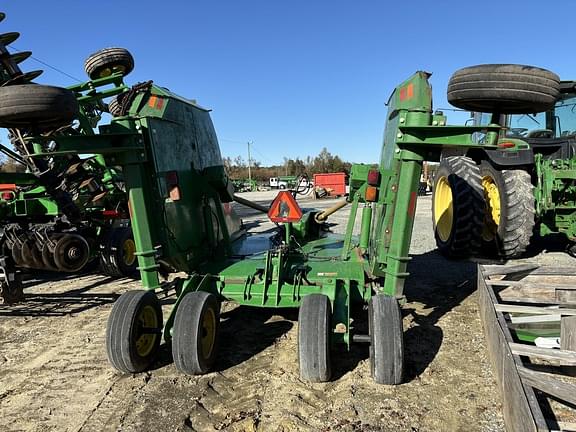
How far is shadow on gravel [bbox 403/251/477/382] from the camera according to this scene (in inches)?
148

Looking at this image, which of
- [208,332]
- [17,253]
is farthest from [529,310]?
[17,253]

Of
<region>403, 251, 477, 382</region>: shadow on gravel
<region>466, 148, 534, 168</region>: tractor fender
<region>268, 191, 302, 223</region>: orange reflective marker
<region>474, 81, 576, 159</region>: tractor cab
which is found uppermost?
<region>474, 81, 576, 159</region>: tractor cab

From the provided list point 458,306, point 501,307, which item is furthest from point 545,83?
point 458,306

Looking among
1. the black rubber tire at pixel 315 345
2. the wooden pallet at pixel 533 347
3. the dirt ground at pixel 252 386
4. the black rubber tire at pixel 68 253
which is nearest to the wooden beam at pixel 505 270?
the wooden pallet at pixel 533 347

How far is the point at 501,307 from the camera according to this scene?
11.3 ft

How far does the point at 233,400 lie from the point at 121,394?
83cm

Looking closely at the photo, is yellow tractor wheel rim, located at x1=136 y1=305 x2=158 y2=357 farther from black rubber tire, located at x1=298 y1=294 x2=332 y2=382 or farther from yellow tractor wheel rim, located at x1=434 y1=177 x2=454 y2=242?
yellow tractor wheel rim, located at x1=434 y1=177 x2=454 y2=242

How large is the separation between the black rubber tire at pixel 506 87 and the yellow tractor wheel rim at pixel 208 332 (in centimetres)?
255

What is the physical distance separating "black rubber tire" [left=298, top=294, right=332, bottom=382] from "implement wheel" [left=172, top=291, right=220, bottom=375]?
2.45ft

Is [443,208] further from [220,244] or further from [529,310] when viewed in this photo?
[529,310]

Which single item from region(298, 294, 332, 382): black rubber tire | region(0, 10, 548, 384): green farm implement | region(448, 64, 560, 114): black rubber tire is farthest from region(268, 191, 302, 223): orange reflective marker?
region(448, 64, 560, 114): black rubber tire

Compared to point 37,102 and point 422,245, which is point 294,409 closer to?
point 37,102

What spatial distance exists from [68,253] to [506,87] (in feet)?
18.4

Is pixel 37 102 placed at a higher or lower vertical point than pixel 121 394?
higher
